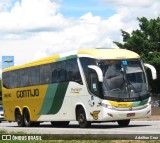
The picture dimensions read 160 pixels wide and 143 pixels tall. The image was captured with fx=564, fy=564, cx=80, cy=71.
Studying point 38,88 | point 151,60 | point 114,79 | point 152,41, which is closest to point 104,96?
point 114,79

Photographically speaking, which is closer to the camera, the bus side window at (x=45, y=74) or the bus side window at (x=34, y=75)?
the bus side window at (x=45, y=74)

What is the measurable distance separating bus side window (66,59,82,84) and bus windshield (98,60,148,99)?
145cm

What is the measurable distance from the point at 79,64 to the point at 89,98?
1565 millimetres

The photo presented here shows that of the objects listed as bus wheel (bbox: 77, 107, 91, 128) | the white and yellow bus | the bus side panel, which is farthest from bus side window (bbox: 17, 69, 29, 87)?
bus wheel (bbox: 77, 107, 91, 128)

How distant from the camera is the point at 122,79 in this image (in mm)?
23141

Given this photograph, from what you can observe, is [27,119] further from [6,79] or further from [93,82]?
[93,82]

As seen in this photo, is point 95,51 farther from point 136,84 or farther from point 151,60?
point 151,60

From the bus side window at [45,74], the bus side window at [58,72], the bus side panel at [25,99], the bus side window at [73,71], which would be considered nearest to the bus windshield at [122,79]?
the bus side window at [73,71]

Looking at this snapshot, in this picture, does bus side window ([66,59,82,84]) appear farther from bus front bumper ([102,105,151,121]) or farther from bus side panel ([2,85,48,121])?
bus side panel ([2,85,48,121])

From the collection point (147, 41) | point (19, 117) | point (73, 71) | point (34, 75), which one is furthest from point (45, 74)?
point (147, 41)

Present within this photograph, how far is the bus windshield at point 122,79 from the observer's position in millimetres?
22969

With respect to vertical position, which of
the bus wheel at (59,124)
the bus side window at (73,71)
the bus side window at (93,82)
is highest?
the bus side window at (73,71)

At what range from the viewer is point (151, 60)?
167 ft

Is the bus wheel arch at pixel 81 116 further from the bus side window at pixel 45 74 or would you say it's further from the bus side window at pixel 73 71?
the bus side window at pixel 45 74
